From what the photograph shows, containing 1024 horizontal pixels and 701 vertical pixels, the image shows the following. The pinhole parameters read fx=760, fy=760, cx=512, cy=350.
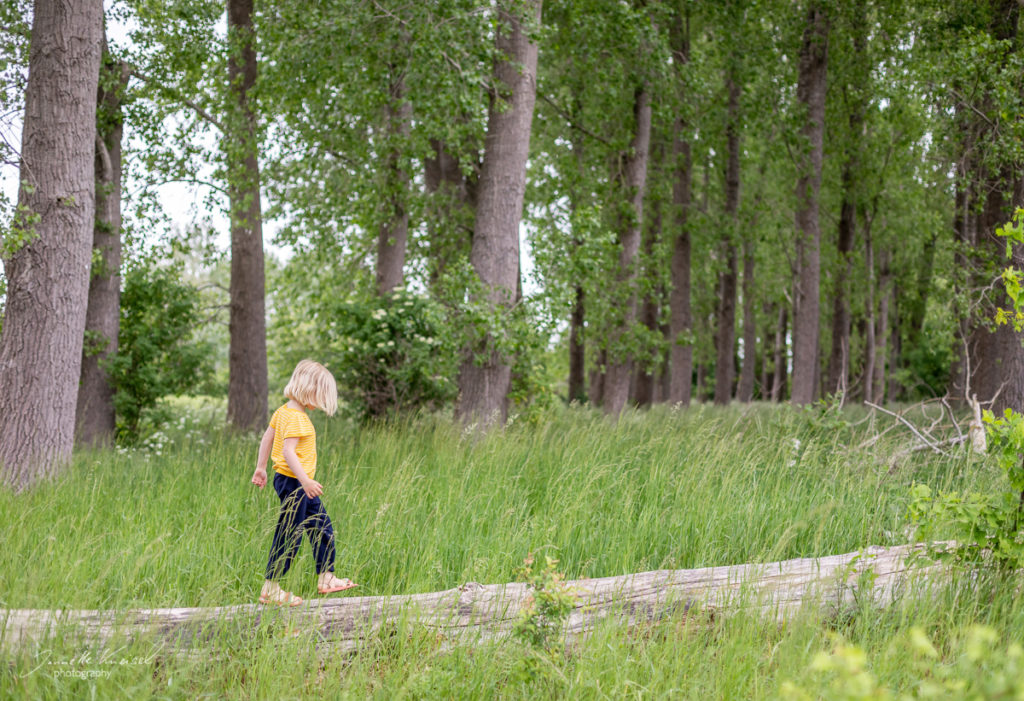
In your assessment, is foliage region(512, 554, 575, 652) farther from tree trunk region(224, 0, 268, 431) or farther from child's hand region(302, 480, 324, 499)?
tree trunk region(224, 0, 268, 431)

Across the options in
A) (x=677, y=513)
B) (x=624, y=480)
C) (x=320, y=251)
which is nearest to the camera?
(x=677, y=513)

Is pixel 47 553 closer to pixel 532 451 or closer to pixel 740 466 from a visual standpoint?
pixel 532 451

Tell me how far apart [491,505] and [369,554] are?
3.67 ft

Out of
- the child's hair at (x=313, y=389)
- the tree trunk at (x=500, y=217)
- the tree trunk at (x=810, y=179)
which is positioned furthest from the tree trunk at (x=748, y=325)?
the child's hair at (x=313, y=389)

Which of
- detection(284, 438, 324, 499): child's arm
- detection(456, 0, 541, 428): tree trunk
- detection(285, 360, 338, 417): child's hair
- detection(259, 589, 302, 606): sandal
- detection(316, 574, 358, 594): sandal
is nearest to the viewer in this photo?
Result: detection(259, 589, 302, 606): sandal

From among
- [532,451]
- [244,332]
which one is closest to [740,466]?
[532,451]

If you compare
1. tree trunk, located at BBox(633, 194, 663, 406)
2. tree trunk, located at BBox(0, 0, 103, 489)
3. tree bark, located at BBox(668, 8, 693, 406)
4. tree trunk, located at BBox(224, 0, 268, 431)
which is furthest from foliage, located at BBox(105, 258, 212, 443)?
tree bark, located at BBox(668, 8, 693, 406)

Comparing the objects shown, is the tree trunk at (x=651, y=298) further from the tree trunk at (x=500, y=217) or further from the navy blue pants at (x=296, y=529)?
the navy blue pants at (x=296, y=529)

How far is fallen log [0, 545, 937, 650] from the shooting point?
12.4 ft

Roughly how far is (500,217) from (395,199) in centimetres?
387

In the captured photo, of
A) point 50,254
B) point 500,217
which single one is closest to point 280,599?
point 50,254

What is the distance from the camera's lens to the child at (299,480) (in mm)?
4797

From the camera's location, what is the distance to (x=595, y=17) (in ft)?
36.8

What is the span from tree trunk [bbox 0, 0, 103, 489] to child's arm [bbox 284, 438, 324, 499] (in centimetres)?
284
